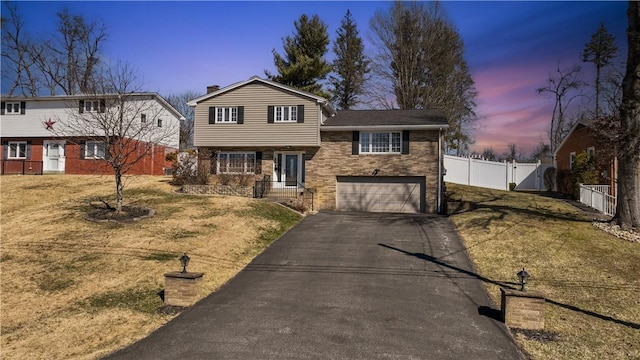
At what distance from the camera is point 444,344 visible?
21.2 ft

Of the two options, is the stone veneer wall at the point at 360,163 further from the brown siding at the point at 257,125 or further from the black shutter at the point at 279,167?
the black shutter at the point at 279,167

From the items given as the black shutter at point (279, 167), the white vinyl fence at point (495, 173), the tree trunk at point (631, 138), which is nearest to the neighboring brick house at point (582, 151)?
the white vinyl fence at point (495, 173)

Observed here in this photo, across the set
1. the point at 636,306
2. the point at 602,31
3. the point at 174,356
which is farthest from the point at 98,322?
the point at 602,31

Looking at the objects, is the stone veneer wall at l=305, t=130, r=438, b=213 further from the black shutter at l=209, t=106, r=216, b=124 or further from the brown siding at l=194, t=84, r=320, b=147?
the black shutter at l=209, t=106, r=216, b=124

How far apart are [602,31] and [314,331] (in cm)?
4442

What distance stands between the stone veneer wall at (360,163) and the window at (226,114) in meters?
5.23

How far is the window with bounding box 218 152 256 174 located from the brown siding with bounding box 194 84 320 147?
94cm

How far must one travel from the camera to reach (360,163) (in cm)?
2205

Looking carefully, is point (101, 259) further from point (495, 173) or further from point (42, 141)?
point (495, 173)

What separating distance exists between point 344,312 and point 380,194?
1459cm

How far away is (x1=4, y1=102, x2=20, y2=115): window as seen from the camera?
3038cm

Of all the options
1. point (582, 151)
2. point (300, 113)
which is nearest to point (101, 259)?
point (300, 113)

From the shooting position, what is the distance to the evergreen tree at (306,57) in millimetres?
36656

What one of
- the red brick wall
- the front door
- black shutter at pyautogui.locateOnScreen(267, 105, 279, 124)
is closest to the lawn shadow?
the front door
